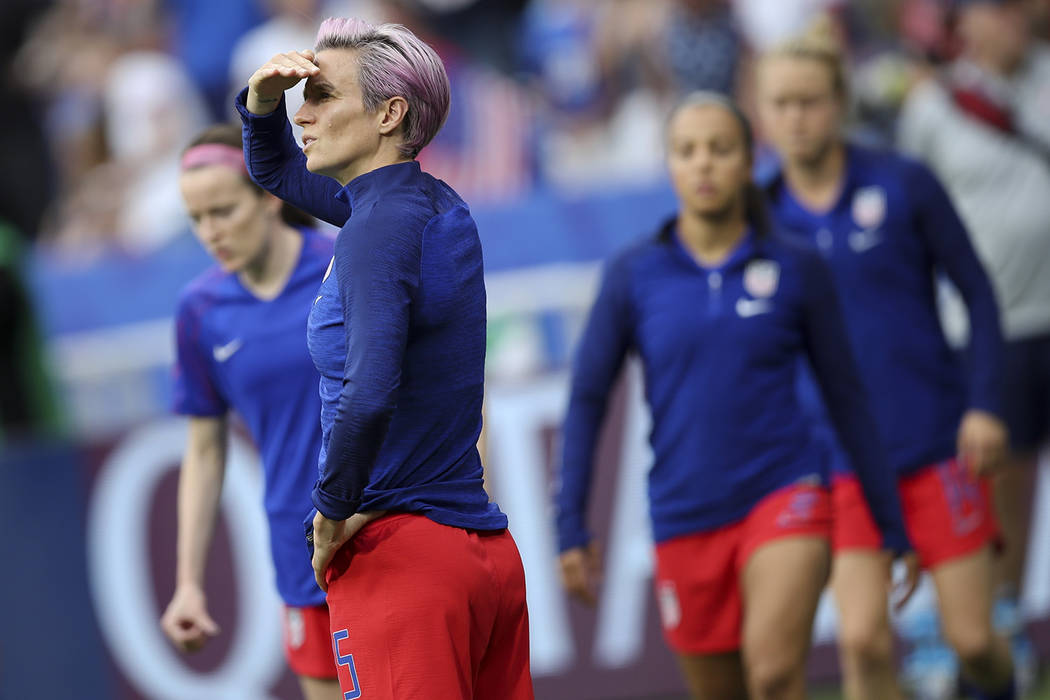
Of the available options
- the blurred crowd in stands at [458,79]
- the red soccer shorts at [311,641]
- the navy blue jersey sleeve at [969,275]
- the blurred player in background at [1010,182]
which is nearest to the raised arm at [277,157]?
the red soccer shorts at [311,641]

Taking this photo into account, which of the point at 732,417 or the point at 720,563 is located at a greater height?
the point at 732,417

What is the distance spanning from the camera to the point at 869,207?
5.43 metres

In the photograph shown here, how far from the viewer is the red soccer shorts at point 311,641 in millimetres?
4398

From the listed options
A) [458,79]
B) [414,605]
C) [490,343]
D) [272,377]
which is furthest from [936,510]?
[458,79]

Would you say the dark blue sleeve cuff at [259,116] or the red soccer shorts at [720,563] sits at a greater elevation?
the dark blue sleeve cuff at [259,116]

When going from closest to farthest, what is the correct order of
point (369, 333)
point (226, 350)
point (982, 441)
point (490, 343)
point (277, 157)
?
point (369, 333) → point (277, 157) → point (226, 350) → point (982, 441) → point (490, 343)

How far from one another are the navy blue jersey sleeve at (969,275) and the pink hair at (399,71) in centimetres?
261

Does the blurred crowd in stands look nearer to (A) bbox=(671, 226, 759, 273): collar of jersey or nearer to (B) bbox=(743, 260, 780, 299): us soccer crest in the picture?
(A) bbox=(671, 226, 759, 273): collar of jersey

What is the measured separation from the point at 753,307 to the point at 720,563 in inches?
30.6

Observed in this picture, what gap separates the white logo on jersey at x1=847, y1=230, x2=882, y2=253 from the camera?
541 centimetres

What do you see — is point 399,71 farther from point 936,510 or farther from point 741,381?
point 936,510

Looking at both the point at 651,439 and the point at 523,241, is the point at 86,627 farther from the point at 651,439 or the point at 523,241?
the point at 651,439

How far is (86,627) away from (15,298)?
1.76m

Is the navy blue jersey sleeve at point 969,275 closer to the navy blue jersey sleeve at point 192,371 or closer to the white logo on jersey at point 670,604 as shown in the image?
the white logo on jersey at point 670,604
